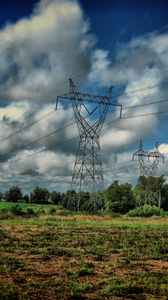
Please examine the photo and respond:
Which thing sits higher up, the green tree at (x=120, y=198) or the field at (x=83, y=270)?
the green tree at (x=120, y=198)

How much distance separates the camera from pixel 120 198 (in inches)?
5084

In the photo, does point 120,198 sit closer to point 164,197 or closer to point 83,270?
point 164,197

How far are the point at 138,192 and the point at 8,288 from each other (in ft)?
446

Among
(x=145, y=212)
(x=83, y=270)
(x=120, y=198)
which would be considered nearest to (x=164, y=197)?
(x=120, y=198)

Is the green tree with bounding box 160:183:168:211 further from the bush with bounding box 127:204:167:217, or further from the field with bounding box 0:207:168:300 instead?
the field with bounding box 0:207:168:300

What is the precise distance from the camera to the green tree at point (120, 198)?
390 feet

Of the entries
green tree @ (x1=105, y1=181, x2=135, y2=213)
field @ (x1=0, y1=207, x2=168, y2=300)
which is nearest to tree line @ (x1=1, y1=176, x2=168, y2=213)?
green tree @ (x1=105, y1=181, x2=135, y2=213)

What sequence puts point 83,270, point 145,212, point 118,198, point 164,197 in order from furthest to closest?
point 164,197, point 118,198, point 145,212, point 83,270

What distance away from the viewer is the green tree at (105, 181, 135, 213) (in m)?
119

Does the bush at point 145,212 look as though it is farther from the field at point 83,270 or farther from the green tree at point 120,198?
the field at point 83,270

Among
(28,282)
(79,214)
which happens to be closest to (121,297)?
(28,282)

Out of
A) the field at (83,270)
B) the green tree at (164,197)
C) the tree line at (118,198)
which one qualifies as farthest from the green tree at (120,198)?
the field at (83,270)

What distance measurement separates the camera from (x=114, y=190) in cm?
13012

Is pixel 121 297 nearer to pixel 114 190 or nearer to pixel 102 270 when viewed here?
pixel 102 270
